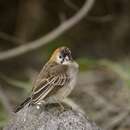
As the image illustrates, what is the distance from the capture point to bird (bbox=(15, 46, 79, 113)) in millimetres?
8500

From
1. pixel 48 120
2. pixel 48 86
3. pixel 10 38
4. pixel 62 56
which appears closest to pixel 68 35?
pixel 10 38

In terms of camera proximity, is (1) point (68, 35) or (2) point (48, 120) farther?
(1) point (68, 35)

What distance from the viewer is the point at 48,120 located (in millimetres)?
8359

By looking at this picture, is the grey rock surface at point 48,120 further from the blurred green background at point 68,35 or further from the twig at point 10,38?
the twig at point 10,38

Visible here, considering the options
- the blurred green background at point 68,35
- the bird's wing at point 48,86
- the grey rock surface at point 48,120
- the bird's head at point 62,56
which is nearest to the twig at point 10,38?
the blurred green background at point 68,35

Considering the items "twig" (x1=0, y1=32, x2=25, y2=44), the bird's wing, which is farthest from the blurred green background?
the bird's wing

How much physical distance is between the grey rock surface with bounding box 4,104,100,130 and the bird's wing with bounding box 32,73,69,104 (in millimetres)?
156

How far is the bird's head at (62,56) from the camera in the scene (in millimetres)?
8727

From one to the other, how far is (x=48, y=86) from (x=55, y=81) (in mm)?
142

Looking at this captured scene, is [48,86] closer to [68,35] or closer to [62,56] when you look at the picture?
[62,56]

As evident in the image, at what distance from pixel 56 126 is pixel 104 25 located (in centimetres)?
1002

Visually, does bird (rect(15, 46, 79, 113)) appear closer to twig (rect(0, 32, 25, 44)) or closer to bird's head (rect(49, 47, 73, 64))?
bird's head (rect(49, 47, 73, 64))

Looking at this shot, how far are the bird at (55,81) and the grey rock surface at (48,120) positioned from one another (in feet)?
0.32

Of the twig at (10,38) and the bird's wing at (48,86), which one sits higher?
the twig at (10,38)
